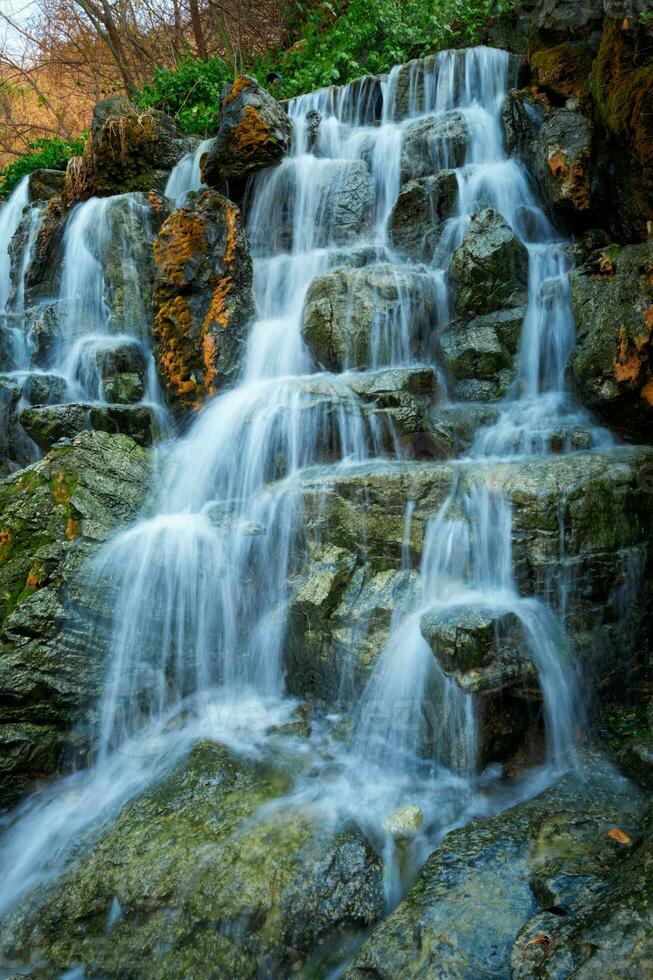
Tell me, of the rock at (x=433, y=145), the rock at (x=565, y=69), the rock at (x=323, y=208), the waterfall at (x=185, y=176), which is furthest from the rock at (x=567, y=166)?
the waterfall at (x=185, y=176)

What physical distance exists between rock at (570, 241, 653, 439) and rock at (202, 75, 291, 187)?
645cm

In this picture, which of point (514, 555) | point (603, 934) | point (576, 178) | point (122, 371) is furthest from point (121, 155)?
point (603, 934)

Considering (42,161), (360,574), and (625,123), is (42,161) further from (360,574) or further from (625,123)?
(360,574)

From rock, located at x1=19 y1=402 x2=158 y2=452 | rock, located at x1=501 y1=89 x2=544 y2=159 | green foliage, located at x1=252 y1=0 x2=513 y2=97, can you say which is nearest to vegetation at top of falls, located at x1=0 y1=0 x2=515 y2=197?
green foliage, located at x1=252 y1=0 x2=513 y2=97

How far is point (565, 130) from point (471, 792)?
740 cm

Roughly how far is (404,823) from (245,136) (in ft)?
32.1

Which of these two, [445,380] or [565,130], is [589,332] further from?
[565,130]

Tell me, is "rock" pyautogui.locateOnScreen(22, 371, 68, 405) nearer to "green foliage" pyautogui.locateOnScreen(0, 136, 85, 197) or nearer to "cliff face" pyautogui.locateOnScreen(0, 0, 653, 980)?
"cliff face" pyautogui.locateOnScreen(0, 0, 653, 980)

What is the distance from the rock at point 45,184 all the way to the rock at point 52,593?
335 inches

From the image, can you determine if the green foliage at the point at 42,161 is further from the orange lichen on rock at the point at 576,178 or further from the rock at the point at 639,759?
the rock at the point at 639,759

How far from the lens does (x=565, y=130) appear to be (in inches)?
293

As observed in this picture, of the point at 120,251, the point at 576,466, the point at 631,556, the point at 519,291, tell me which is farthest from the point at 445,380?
the point at 120,251

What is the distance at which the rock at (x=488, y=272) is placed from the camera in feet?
22.2

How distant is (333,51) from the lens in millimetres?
12578
